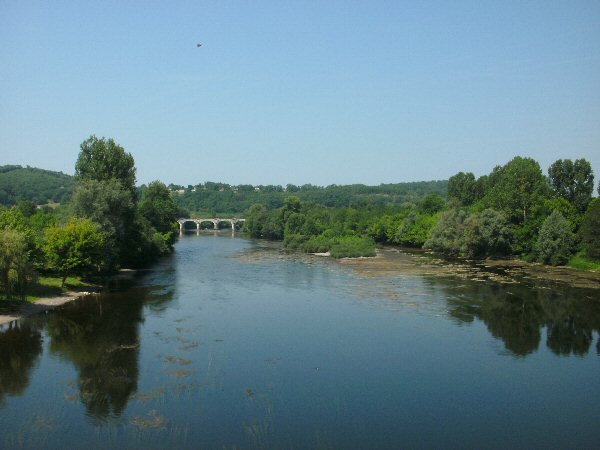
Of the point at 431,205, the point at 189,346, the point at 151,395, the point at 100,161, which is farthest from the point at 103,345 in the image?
the point at 431,205

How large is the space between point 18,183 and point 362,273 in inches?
4949

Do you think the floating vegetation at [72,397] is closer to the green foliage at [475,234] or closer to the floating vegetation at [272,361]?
the floating vegetation at [272,361]

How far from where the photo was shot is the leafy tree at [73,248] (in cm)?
3575

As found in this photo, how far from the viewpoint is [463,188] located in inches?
3597

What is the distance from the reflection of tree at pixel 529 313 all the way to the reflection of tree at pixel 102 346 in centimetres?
1717

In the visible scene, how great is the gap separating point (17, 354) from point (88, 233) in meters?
14.8

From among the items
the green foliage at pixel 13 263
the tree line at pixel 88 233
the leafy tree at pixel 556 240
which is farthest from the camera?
the leafy tree at pixel 556 240

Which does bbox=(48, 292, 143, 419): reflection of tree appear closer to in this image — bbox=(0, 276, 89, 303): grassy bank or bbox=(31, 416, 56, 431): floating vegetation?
bbox=(31, 416, 56, 431): floating vegetation

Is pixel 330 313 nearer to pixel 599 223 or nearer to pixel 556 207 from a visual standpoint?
pixel 599 223

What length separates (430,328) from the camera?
1134 inches

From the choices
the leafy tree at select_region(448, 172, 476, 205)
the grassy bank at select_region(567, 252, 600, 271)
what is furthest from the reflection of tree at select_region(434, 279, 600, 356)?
the leafy tree at select_region(448, 172, 476, 205)

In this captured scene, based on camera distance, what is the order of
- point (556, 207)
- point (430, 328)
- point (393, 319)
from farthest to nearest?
point (556, 207), point (393, 319), point (430, 328)

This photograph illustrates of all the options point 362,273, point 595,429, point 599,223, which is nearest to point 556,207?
point 599,223

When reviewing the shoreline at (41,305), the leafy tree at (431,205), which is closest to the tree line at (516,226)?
the leafy tree at (431,205)
